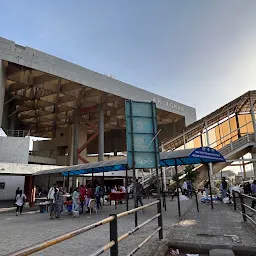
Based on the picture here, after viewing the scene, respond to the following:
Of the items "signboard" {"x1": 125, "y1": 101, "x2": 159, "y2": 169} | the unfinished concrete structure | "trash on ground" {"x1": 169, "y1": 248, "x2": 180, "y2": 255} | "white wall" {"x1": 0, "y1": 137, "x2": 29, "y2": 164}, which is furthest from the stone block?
the unfinished concrete structure

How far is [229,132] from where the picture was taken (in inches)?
834

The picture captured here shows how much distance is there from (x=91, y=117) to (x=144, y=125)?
85.9 feet

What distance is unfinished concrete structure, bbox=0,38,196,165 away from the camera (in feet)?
66.1

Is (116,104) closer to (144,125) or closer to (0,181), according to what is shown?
(0,181)

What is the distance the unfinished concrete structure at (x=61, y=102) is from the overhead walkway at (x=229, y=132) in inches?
246

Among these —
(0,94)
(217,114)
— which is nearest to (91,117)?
(0,94)

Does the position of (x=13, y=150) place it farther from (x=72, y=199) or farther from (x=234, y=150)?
(x=234, y=150)

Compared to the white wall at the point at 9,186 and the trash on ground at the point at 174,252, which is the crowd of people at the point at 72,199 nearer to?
the trash on ground at the point at 174,252

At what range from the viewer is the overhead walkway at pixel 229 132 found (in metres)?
19.1

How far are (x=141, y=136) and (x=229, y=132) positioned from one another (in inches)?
657

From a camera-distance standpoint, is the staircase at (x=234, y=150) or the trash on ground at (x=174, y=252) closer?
the trash on ground at (x=174, y=252)

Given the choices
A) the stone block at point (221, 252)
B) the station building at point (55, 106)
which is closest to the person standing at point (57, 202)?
the stone block at point (221, 252)

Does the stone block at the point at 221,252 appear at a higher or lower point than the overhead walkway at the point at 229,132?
lower

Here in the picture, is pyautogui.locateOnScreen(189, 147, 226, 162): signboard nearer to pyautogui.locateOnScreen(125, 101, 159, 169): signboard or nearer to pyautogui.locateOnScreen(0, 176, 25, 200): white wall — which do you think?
pyautogui.locateOnScreen(125, 101, 159, 169): signboard
